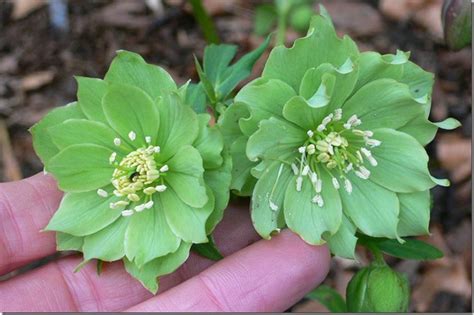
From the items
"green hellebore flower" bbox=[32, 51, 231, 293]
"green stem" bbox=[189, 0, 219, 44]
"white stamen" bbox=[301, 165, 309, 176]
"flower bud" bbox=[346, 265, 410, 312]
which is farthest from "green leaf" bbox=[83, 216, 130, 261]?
"green stem" bbox=[189, 0, 219, 44]

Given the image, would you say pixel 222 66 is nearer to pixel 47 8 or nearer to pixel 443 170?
pixel 443 170

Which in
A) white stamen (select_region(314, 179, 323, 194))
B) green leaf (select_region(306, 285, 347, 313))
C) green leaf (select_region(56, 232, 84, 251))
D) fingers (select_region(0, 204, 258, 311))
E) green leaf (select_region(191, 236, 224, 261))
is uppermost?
white stamen (select_region(314, 179, 323, 194))

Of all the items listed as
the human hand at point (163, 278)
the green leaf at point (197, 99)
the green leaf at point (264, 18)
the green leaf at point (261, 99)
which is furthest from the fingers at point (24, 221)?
the green leaf at point (264, 18)

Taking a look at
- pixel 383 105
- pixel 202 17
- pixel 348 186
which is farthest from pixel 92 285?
pixel 202 17

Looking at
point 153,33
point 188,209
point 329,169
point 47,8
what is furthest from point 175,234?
point 47,8

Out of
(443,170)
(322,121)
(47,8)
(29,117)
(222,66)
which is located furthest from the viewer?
(47,8)

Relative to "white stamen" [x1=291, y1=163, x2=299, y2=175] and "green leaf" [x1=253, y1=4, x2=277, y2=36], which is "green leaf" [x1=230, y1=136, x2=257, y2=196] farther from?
"green leaf" [x1=253, y1=4, x2=277, y2=36]
